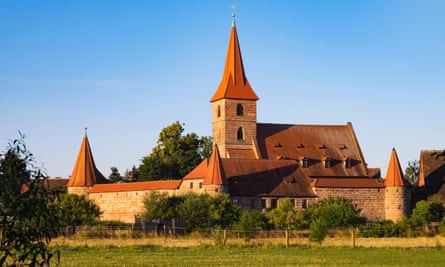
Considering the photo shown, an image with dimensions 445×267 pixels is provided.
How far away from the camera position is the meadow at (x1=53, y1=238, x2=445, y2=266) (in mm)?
23438

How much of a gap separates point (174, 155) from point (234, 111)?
984 centimetres

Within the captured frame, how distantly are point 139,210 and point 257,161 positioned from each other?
9.23 metres

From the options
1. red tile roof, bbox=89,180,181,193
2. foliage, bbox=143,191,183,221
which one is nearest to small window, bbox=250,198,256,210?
red tile roof, bbox=89,180,181,193

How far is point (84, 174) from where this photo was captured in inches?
2862

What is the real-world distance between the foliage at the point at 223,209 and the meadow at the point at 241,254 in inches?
732

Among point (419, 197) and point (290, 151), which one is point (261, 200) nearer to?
point (290, 151)

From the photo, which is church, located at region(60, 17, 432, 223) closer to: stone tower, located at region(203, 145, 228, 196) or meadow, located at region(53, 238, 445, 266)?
stone tower, located at region(203, 145, 228, 196)

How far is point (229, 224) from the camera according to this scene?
2063 inches

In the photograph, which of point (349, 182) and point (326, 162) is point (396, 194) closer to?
point (349, 182)

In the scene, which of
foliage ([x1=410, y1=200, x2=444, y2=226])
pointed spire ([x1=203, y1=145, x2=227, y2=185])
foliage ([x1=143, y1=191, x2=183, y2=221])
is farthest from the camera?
pointed spire ([x1=203, y1=145, x2=227, y2=185])

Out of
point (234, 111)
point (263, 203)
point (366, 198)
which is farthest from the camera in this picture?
point (234, 111)

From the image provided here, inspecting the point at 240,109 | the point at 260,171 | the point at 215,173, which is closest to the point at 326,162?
the point at 260,171

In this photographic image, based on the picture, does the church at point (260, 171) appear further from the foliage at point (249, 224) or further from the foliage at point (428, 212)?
the foliage at point (249, 224)

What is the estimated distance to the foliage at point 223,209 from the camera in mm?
54697
